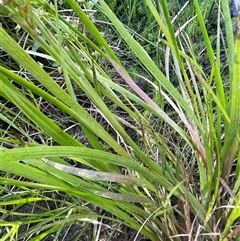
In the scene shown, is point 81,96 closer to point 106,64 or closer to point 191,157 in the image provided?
point 106,64

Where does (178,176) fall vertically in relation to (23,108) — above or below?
below

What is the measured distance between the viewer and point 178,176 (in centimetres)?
68

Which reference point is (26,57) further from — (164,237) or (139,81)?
(139,81)

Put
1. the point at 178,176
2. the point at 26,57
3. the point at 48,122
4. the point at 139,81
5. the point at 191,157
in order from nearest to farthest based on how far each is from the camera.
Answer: the point at 26,57 → the point at 48,122 → the point at 178,176 → the point at 191,157 → the point at 139,81

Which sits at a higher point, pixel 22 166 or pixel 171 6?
pixel 22 166

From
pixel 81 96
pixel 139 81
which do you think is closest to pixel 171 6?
pixel 139 81

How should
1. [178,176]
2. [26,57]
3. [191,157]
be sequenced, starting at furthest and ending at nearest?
[191,157], [178,176], [26,57]

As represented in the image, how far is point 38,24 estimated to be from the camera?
45 centimetres

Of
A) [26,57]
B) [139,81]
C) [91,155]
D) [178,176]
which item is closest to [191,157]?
[178,176]

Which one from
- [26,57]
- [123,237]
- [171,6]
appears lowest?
[123,237]

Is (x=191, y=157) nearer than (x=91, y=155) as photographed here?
No

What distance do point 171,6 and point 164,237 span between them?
0.59 meters

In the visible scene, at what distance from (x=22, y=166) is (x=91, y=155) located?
3.2 inches

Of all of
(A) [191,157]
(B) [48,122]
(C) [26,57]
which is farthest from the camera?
(A) [191,157]
